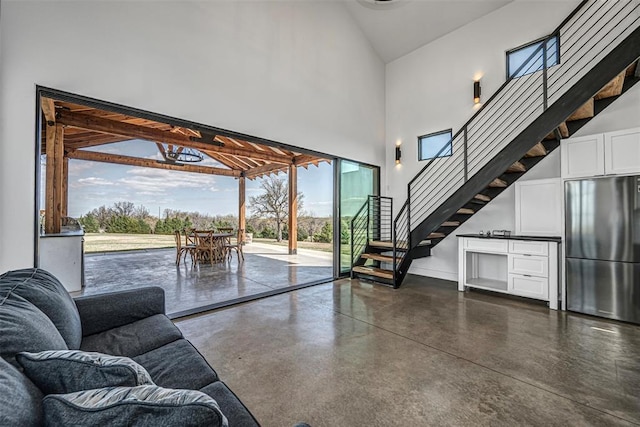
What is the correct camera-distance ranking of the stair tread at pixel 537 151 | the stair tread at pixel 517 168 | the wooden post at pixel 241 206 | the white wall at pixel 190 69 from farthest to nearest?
1. the wooden post at pixel 241 206
2. the stair tread at pixel 517 168
3. the stair tread at pixel 537 151
4. the white wall at pixel 190 69

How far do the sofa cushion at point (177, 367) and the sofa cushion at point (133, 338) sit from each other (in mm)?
95

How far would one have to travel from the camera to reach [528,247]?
398 centimetres

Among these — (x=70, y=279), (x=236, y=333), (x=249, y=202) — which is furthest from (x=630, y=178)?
(x=249, y=202)

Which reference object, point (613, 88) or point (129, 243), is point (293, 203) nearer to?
point (129, 243)

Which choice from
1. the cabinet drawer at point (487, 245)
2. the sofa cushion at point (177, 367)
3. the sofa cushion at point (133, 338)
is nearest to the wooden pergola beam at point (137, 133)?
the sofa cushion at point (133, 338)

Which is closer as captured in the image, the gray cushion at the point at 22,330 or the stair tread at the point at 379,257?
the gray cushion at the point at 22,330

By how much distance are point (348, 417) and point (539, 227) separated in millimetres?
4088

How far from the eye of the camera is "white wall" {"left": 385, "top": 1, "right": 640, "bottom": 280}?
14.4 ft

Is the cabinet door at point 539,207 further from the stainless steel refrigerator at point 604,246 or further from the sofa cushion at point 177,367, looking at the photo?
the sofa cushion at point 177,367

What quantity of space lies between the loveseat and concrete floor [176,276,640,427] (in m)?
0.66

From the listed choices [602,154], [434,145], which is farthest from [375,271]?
[602,154]

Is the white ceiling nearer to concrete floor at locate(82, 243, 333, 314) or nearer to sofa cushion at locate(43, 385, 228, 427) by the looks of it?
concrete floor at locate(82, 243, 333, 314)

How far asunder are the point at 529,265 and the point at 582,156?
1.58 metres

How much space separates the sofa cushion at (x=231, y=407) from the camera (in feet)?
3.67
